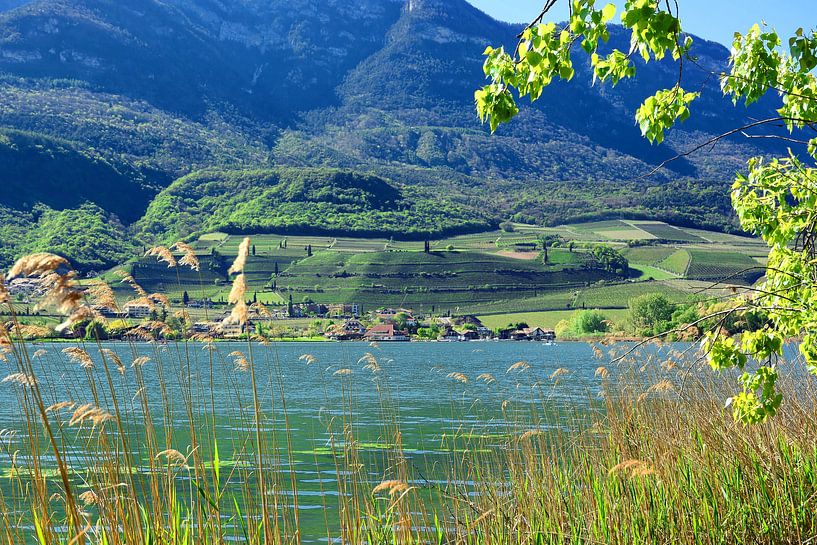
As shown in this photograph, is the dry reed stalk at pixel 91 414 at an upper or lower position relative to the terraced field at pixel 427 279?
upper

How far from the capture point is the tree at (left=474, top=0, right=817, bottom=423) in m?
4.50

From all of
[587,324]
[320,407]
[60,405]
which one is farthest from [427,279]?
[60,405]

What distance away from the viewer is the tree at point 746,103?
450 centimetres

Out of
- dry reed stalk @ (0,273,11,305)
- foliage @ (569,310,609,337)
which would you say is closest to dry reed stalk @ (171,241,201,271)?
dry reed stalk @ (0,273,11,305)

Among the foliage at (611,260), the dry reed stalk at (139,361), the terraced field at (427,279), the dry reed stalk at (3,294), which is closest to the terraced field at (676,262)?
the foliage at (611,260)

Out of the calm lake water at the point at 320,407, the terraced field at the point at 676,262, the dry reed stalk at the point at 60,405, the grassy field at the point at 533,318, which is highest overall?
the dry reed stalk at the point at 60,405

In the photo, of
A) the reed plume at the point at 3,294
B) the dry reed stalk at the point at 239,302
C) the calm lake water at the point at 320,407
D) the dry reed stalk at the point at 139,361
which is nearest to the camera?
the reed plume at the point at 3,294

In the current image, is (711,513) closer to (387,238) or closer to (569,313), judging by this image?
(569,313)

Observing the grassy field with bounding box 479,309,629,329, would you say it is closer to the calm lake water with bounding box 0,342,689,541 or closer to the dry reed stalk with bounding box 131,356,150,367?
the calm lake water with bounding box 0,342,689,541

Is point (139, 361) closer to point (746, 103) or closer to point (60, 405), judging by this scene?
point (60, 405)

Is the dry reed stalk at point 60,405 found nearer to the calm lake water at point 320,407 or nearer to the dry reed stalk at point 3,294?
the calm lake water at point 320,407

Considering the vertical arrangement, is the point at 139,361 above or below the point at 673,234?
above

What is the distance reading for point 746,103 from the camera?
19.4ft

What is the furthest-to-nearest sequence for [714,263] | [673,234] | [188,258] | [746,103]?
[673,234], [714,263], [746,103], [188,258]
